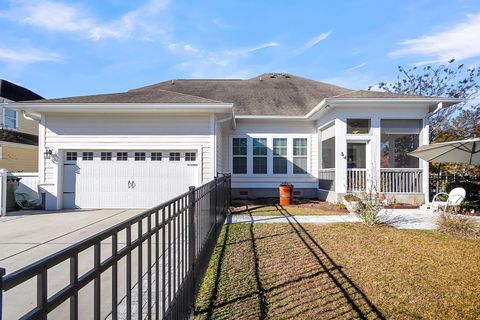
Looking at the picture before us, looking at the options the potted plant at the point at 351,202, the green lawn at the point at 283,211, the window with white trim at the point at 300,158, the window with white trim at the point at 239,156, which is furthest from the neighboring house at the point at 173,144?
the green lawn at the point at 283,211

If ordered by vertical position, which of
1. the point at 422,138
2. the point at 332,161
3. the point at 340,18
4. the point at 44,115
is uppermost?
the point at 340,18

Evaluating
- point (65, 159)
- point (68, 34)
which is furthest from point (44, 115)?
point (68, 34)

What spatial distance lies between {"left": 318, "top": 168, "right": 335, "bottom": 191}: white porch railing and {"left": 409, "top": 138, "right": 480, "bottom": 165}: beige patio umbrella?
3493mm

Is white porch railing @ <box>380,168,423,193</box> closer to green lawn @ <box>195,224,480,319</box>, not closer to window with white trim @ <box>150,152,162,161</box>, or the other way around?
green lawn @ <box>195,224,480,319</box>

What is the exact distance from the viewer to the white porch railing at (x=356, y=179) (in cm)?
1179

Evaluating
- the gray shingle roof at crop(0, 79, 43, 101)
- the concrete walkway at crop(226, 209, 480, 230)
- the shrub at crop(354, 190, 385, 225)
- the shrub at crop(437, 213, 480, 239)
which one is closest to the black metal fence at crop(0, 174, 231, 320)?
the concrete walkway at crop(226, 209, 480, 230)

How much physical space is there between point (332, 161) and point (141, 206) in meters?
7.29

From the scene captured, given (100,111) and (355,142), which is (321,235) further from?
(100,111)

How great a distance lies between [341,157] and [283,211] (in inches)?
124

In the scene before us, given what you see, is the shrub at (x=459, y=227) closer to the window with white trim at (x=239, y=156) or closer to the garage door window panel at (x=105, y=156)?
the window with white trim at (x=239, y=156)

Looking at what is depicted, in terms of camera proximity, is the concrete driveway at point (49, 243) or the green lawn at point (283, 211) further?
the green lawn at point (283, 211)

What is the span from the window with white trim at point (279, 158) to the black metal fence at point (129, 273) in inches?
365

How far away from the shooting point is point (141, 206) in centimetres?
1095

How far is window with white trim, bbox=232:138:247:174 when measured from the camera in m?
14.6
